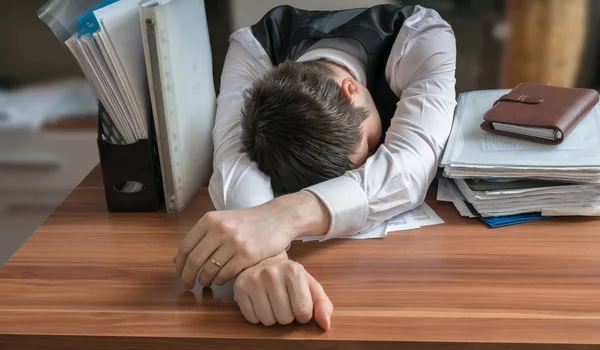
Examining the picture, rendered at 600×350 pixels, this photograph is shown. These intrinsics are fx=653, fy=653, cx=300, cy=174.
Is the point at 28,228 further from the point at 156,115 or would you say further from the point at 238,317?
the point at 238,317

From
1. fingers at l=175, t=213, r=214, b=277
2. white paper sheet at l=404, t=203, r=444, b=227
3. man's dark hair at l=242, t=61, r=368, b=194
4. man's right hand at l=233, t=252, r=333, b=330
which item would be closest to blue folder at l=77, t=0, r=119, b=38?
man's dark hair at l=242, t=61, r=368, b=194

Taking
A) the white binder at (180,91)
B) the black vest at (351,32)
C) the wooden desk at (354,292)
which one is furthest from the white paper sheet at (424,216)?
the white binder at (180,91)

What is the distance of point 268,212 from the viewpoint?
35.4 inches

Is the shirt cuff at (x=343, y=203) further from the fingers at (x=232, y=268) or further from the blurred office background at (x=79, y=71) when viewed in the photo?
the blurred office background at (x=79, y=71)

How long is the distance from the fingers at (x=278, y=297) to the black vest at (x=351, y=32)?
0.56 m

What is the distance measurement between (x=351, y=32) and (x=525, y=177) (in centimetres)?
44

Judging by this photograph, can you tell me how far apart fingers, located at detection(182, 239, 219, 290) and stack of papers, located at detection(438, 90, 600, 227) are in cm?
40

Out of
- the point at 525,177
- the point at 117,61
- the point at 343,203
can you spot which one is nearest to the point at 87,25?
the point at 117,61

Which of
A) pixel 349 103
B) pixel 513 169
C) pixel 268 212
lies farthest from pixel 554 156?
pixel 268 212

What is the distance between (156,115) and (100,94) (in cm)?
9

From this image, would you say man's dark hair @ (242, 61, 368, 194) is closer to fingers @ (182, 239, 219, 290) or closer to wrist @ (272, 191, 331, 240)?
wrist @ (272, 191, 331, 240)

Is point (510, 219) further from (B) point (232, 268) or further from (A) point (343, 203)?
(B) point (232, 268)

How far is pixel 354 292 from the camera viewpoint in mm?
846

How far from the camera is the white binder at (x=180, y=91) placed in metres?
1.01
